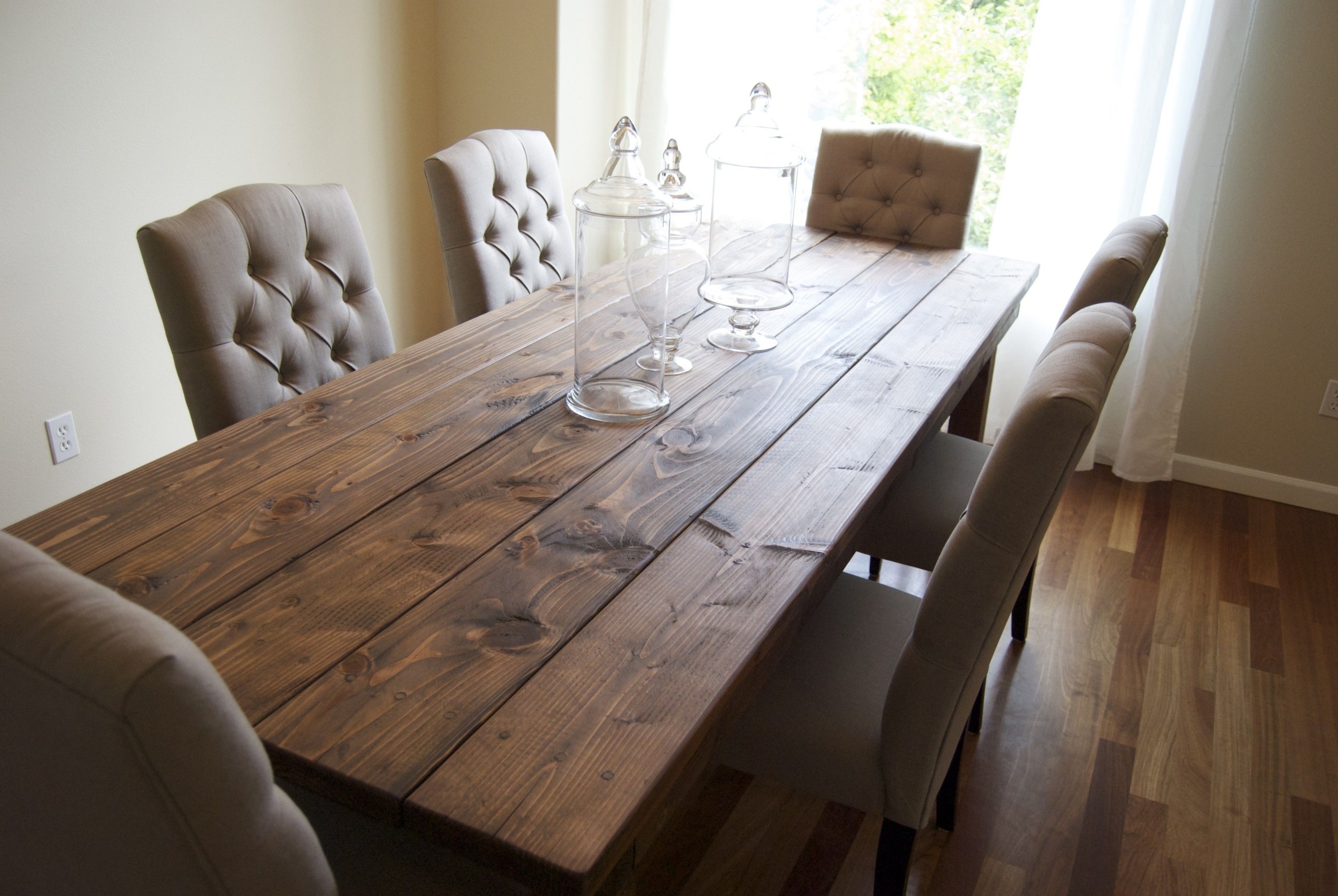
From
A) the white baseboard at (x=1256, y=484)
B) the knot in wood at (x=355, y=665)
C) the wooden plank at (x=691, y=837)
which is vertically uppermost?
the knot in wood at (x=355, y=665)

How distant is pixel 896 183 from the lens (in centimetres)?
253

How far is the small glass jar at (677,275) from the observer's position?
155 cm

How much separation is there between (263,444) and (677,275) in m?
0.67

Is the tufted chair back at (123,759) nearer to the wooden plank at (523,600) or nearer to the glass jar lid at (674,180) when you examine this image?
the wooden plank at (523,600)

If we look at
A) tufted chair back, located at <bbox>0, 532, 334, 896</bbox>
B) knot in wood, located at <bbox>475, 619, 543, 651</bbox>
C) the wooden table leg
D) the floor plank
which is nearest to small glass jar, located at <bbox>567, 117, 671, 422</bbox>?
knot in wood, located at <bbox>475, 619, 543, 651</bbox>

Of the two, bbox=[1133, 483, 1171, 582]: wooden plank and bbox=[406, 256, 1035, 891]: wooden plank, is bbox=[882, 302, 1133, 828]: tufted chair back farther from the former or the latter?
bbox=[1133, 483, 1171, 582]: wooden plank

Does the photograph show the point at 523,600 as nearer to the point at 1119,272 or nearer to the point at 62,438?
the point at 1119,272

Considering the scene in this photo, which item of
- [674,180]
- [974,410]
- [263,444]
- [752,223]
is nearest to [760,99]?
[752,223]

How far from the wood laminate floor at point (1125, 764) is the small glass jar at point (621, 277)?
67 centimetres

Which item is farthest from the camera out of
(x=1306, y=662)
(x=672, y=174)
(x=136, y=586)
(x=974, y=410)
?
(x=974, y=410)

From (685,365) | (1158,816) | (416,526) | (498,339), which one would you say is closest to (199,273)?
(498,339)

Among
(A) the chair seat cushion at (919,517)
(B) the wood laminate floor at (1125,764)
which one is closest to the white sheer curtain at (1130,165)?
(B) the wood laminate floor at (1125,764)

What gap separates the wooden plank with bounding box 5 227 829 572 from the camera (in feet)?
3.77

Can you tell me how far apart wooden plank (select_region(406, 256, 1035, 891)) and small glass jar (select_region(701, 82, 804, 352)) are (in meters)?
0.38
